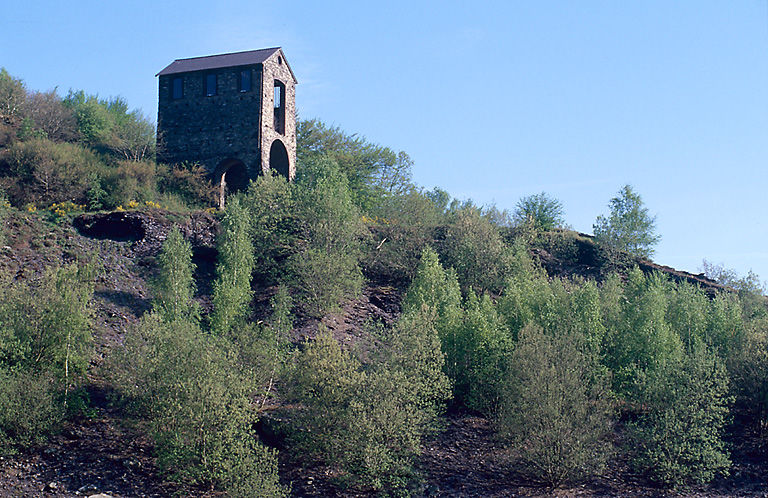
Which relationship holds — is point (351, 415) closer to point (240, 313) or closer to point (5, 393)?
point (240, 313)

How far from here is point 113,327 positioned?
39.3 meters

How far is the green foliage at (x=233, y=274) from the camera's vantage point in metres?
39.7

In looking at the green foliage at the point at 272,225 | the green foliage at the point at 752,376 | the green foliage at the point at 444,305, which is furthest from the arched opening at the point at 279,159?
the green foliage at the point at 752,376

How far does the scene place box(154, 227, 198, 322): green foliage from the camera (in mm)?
39688

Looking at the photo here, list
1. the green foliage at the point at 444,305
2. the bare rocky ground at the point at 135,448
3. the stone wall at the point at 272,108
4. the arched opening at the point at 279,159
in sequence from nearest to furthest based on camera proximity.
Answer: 1. the bare rocky ground at the point at 135,448
2. the green foliage at the point at 444,305
3. the stone wall at the point at 272,108
4. the arched opening at the point at 279,159

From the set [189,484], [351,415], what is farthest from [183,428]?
[351,415]

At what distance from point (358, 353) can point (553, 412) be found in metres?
8.95

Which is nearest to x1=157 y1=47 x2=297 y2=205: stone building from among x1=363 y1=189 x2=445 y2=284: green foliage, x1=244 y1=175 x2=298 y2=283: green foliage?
x1=244 y1=175 x2=298 y2=283: green foliage

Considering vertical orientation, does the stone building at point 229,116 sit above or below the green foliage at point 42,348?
above

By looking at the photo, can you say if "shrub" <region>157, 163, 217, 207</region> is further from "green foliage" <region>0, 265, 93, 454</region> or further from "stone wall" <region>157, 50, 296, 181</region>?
"green foliage" <region>0, 265, 93, 454</region>

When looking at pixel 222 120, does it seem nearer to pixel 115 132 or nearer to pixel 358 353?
pixel 115 132

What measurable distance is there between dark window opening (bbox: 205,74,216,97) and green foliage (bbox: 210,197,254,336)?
16.6 m

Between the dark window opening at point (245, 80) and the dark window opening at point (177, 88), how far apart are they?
17.0 ft

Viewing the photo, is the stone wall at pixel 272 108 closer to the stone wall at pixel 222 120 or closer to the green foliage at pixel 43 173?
the stone wall at pixel 222 120
